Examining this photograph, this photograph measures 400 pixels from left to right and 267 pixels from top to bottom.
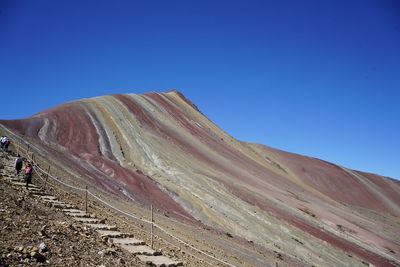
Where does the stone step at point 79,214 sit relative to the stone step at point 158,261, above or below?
above

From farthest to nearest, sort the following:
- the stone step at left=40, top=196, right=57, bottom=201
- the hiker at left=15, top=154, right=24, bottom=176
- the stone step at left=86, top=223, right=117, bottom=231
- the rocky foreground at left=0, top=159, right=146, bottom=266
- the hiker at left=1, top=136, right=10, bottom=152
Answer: the hiker at left=1, top=136, right=10, bottom=152, the hiker at left=15, top=154, right=24, bottom=176, the stone step at left=40, top=196, right=57, bottom=201, the stone step at left=86, top=223, right=117, bottom=231, the rocky foreground at left=0, top=159, right=146, bottom=266

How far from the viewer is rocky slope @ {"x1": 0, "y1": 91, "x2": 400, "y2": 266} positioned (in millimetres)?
28109

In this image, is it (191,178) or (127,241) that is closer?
(127,241)

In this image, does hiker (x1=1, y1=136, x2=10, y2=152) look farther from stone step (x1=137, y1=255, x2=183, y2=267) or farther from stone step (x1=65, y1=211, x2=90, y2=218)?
stone step (x1=137, y1=255, x2=183, y2=267)

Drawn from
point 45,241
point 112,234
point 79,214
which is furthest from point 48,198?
point 45,241

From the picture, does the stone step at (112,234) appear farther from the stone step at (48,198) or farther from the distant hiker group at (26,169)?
the distant hiker group at (26,169)

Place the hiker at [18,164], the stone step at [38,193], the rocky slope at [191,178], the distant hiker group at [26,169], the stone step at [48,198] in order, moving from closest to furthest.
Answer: the stone step at [48,198] → the stone step at [38,193] → the distant hiker group at [26,169] → the hiker at [18,164] → the rocky slope at [191,178]

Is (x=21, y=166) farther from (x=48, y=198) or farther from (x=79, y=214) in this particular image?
(x=79, y=214)

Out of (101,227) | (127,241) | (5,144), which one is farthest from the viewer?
(5,144)

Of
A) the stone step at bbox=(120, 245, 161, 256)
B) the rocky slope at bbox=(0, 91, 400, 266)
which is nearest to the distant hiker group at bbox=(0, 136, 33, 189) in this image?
the rocky slope at bbox=(0, 91, 400, 266)

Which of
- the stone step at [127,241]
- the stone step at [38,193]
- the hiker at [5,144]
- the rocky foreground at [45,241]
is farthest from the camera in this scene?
the hiker at [5,144]

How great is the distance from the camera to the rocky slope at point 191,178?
28.1m

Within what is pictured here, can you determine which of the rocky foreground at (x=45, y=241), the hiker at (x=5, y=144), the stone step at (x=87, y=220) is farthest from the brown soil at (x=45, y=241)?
the hiker at (x=5, y=144)

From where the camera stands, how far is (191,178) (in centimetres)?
3419
